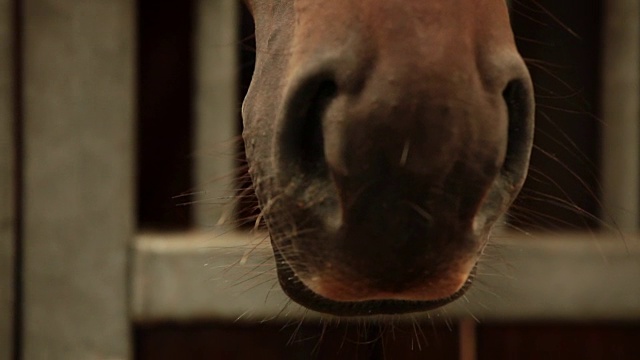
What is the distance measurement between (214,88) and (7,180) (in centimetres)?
36

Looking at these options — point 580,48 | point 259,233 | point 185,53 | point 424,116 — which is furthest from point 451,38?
point 580,48

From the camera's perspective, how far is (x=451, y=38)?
1.05 feet

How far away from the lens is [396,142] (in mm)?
303

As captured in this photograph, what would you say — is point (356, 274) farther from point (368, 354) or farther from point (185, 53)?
point (185, 53)

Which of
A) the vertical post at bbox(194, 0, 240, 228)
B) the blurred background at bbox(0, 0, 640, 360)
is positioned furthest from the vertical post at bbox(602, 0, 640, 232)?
the vertical post at bbox(194, 0, 240, 228)

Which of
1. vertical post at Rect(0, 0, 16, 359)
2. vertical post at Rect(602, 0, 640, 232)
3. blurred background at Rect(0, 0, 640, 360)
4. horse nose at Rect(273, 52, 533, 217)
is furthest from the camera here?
vertical post at Rect(602, 0, 640, 232)

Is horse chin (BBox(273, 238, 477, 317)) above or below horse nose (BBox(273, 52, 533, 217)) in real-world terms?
below

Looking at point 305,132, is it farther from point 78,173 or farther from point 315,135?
point 78,173

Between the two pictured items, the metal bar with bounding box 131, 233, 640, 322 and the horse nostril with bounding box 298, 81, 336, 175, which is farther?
the metal bar with bounding box 131, 233, 640, 322

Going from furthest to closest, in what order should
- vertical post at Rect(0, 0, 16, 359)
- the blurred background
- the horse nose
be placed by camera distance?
the blurred background → vertical post at Rect(0, 0, 16, 359) → the horse nose

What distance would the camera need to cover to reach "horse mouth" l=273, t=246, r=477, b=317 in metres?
0.38

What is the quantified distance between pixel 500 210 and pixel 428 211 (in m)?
0.05

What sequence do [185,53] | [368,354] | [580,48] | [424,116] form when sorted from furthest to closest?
[580,48], [185,53], [368,354], [424,116]

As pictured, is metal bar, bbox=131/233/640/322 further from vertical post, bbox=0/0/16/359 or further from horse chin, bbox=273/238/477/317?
horse chin, bbox=273/238/477/317
